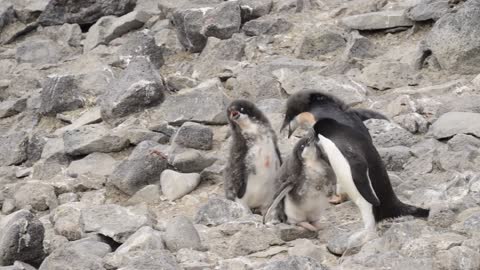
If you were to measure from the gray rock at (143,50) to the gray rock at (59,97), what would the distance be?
0.79 m

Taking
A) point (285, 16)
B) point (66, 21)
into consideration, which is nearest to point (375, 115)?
point (285, 16)

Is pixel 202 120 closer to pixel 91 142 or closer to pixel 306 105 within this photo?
pixel 91 142

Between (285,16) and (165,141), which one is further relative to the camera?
(285,16)

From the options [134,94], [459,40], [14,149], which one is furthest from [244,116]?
[14,149]

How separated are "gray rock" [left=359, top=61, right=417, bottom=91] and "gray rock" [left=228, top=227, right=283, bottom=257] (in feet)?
10.3

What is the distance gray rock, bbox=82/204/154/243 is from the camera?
6508mm

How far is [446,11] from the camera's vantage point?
9.62 metres

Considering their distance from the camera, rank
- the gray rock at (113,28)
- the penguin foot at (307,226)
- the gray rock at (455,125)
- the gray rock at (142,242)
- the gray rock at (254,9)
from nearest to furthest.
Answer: the gray rock at (142,242) < the penguin foot at (307,226) < the gray rock at (455,125) < the gray rock at (254,9) < the gray rock at (113,28)

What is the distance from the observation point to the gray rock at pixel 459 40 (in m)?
8.87

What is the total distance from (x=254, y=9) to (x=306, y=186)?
5007 mm

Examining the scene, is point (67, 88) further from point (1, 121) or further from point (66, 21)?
point (66, 21)

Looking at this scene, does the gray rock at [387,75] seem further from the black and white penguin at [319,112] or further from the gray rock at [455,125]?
the black and white penguin at [319,112]

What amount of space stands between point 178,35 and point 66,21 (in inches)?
85.3

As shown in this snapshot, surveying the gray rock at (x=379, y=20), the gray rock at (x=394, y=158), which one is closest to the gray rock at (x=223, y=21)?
the gray rock at (x=379, y=20)
